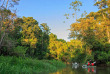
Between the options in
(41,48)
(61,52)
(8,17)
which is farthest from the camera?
(61,52)

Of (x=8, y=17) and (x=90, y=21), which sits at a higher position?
(x=90, y=21)

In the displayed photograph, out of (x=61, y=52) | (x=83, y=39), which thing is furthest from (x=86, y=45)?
(x=61, y=52)

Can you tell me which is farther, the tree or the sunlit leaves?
the sunlit leaves

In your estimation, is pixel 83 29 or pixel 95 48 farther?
pixel 95 48

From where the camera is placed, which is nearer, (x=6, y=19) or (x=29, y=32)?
(x=6, y=19)

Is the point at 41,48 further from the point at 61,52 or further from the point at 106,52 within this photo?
the point at 106,52

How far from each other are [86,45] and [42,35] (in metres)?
14.1

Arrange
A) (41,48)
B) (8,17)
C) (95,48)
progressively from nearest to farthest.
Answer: (8,17)
(95,48)
(41,48)

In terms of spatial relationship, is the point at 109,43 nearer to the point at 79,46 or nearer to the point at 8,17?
the point at 79,46

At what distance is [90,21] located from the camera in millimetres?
27109

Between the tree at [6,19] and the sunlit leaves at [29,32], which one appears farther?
the sunlit leaves at [29,32]

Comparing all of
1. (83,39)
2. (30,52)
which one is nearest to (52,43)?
(30,52)

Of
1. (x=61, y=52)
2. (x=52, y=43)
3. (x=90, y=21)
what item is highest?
(x=90, y=21)

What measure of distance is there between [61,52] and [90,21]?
16.3 m
